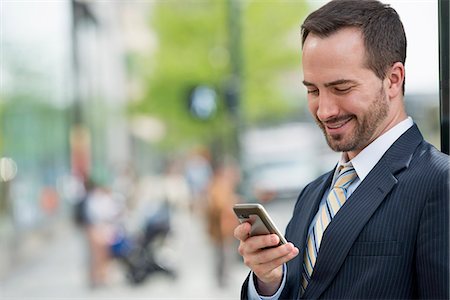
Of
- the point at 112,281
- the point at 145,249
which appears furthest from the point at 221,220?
the point at 112,281

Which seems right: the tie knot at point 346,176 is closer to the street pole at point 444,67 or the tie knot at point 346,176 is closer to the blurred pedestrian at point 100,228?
the street pole at point 444,67

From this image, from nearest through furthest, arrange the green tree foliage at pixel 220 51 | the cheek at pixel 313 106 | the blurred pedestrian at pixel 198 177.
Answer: the cheek at pixel 313 106 → the blurred pedestrian at pixel 198 177 → the green tree foliage at pixel 220 51

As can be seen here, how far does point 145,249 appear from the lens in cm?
1259

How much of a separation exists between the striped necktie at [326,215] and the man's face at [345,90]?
11cm

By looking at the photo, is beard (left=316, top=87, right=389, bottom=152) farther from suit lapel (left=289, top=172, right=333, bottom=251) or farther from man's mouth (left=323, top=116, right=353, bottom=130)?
suit lapel (left=289, top=172, right=333, bottom=251)

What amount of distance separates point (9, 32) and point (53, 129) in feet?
12.7

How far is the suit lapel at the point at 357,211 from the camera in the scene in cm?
185

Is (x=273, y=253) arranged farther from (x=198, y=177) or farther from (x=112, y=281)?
(x=198, y=177)

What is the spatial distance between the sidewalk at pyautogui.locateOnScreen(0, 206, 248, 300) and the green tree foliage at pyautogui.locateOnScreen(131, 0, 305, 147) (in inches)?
484

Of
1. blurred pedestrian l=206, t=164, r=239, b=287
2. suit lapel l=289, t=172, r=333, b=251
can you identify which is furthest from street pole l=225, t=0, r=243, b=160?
suit lapel l=289, t=172, r=333, b=251

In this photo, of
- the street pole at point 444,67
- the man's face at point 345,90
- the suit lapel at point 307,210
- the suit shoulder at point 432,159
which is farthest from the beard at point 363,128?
the street pole at point 444,67

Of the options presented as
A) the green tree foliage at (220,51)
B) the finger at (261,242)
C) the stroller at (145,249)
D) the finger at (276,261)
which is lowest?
the stroller at (145,249)

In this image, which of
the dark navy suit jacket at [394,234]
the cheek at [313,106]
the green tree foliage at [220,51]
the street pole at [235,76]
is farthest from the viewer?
the green tree foliage at [220,51]

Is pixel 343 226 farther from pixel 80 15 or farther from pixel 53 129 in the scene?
pixel 80 15
